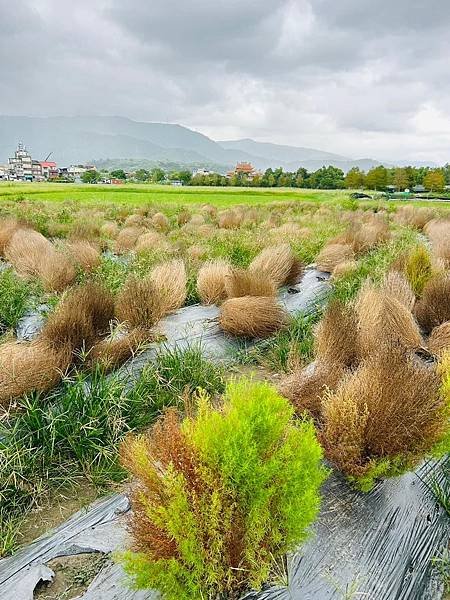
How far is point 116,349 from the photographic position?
436cm

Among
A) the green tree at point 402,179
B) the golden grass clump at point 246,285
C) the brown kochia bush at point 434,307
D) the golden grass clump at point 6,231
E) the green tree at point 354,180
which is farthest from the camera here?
the green tree at point 354,180

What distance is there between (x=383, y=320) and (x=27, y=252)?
6.47 meters

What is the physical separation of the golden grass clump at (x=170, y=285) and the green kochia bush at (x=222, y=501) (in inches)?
147

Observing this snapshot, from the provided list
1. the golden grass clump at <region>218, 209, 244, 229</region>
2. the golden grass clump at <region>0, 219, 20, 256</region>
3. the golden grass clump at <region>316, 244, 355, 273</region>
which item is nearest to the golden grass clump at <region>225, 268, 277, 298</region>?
the golden grass clump at <region>316, 244, 355, 273</region>

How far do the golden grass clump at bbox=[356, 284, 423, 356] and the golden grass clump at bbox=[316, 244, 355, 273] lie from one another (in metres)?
3.64

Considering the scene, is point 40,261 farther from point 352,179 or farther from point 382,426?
point 352,179

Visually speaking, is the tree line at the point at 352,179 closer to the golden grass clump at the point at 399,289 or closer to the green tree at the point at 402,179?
the green tree at the point at 402,179

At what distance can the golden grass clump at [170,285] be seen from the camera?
5875 mm

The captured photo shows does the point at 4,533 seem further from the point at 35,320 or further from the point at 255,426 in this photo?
the point at 35,320

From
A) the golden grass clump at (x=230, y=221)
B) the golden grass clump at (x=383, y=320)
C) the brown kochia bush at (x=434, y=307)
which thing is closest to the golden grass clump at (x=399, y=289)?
the brown kochia bush at (x=434, y=307)

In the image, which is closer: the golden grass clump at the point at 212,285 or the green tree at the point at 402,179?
the golden grass clump at the point at 212,285

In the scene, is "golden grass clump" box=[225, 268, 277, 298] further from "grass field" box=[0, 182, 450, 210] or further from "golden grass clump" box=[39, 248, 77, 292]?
"grass field" box=[0, 182, 450, 210]

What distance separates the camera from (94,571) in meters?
2.20

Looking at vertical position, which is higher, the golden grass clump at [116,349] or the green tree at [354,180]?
the green tree at [354,180]
